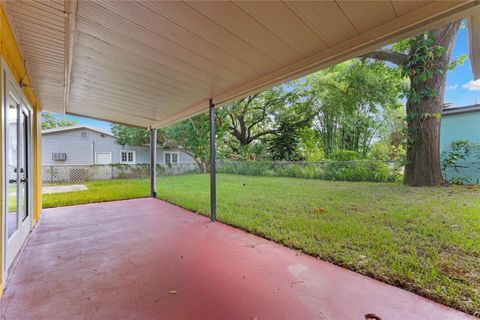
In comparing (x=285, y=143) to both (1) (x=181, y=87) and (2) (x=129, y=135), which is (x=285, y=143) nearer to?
(1) (x=181, y=87)

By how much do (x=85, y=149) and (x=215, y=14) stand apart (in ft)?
45.5

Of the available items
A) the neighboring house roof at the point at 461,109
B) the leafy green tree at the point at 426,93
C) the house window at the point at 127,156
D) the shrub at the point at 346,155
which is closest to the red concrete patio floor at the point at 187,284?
the leafy green tree at the point at 426,93

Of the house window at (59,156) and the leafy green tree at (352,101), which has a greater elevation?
the leafy green tree at (352,101)

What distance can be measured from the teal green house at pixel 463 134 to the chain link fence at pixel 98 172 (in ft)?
39.8

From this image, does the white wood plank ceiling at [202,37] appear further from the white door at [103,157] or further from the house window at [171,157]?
the house window at [171,157]

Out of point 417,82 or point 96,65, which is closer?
point 96,65

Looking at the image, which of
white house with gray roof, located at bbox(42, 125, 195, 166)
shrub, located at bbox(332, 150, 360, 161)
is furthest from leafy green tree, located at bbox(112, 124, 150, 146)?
shrub, located at bbox(332, 150, 360, 161)

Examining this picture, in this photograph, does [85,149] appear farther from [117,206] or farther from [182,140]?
[117,206]

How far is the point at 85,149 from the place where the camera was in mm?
12680

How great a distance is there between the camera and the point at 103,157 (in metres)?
13.3

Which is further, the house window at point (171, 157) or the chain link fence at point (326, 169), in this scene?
the house window at point (171, 157)

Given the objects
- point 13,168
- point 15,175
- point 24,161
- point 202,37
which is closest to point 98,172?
point 24,161

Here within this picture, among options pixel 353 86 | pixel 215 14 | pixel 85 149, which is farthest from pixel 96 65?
pixel 85 149

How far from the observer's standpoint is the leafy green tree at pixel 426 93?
4496 mm
